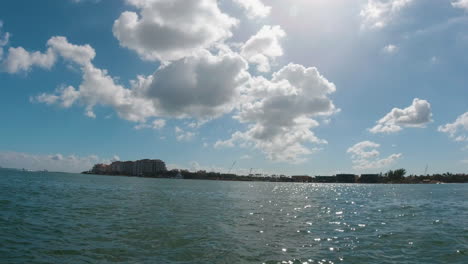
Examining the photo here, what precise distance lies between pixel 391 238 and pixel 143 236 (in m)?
21.1

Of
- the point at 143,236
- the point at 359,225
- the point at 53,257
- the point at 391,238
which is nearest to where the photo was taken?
the point at 53,257

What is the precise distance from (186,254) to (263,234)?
958cm

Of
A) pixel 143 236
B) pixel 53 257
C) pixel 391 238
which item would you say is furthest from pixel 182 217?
pixel 391 238

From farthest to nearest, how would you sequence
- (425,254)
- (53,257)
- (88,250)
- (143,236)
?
(143,236), (425,254), (88,250), (53,257)

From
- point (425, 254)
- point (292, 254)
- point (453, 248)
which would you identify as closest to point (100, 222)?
point (292, 254)

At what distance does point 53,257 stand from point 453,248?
90.6 ft

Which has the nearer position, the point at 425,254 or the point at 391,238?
the point at 425,254

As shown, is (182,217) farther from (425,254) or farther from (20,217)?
(425,254)


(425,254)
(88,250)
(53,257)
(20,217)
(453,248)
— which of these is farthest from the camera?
(20,217)

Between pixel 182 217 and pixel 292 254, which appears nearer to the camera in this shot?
pixel 292 254

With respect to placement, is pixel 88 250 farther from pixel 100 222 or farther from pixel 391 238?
pixel 391 238

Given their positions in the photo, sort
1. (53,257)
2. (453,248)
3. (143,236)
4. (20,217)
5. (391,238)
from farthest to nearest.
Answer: (20,217), (391,238), (143,236), (453,248), (53,257)

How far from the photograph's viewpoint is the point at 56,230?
2527cm

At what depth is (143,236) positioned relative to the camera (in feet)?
81.0
